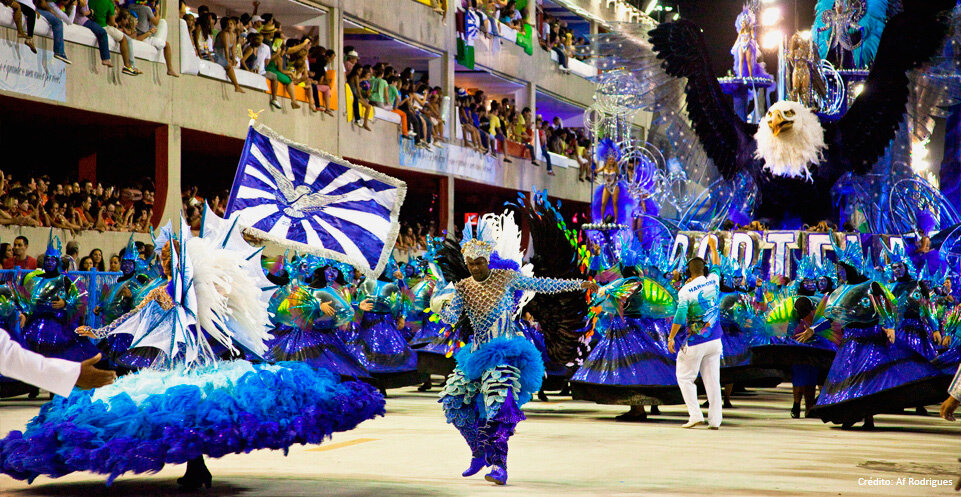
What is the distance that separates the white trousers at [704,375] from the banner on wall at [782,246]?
6545 millimetres

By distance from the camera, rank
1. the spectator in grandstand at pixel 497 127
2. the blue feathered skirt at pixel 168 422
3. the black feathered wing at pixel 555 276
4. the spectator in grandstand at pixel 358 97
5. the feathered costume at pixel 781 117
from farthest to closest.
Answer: the spectator in grandstand at pixel 497 127 → the spectator in grandstand at pixel 358 97 → the feathered costume at pixel 781 117 → the black feathered wing at pixel 555 276 → the blue feathered skirt at pixel 168 422

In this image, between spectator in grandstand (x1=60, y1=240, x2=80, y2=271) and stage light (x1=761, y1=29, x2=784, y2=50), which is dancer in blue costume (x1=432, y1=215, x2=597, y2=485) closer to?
spectator in grandstand (x1=60, y1=240, x2=80, y2=271)

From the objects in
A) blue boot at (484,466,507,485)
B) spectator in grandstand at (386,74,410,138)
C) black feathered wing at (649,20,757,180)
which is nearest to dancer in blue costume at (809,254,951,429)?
blue boot at (484,466,507,485)

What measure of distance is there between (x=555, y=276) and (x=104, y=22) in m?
10.6

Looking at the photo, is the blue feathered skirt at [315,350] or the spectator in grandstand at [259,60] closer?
the blue feathered skirt at [315,350]

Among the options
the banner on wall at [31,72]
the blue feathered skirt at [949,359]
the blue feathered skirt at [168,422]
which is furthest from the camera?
the banner on wall at [31,72]

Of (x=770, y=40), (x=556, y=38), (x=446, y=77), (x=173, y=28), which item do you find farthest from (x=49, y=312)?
(x=556, y=38)

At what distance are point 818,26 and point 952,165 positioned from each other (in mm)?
3547

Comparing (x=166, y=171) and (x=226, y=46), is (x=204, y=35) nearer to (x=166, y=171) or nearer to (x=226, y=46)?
(x=226, y=46)

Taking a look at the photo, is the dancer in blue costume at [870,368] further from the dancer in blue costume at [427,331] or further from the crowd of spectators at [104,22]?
the crowd of spectators at [104,22]

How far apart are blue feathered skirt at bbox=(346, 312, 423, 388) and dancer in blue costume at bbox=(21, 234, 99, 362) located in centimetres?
304

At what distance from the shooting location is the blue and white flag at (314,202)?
7488 mm

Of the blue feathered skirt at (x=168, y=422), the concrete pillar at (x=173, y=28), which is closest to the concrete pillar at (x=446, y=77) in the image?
the concrete pillar at (x=173, y=28)

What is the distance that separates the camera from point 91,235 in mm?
16984
